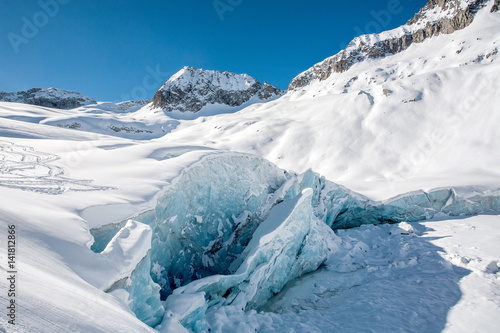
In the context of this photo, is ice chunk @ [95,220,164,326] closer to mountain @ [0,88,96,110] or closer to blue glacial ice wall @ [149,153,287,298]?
blue glacial ice wall @ [149,153,287,298]

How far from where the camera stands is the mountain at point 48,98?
70.3 meters

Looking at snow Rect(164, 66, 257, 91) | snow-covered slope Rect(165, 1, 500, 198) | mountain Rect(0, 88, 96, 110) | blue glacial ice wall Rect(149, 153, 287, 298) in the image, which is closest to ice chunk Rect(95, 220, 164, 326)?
blue glacial ice wall Rect(149, 153, 287, 298)

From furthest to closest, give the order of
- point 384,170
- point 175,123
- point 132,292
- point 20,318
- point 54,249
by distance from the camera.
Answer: point 175,123, point 384,170, point 132,292, point 54,249, point 20,318

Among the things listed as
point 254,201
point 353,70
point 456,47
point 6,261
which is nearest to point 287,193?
point 254,201

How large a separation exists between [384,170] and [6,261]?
22048 millimetres

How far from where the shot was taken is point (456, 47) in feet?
155

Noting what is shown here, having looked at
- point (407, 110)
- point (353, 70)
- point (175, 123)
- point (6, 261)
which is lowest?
point (6, 261)

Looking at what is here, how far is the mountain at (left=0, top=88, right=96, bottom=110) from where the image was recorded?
70.3 meters

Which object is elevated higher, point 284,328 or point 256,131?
point 256,131

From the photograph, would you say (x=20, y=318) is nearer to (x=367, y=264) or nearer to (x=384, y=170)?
(x=367, y=264)

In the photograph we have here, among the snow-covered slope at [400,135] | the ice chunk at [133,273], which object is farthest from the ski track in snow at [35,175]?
Result: the snow-covered slope at [400,135]

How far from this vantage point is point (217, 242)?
296 inches

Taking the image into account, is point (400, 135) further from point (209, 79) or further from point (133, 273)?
point (209, 79)

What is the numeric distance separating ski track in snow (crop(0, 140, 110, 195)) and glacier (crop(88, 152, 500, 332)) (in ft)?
5.76
